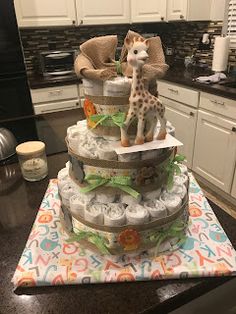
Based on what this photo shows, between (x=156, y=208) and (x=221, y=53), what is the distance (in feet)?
7.10

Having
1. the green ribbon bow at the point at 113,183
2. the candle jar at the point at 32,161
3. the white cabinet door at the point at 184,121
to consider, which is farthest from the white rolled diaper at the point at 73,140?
the white cabinet door at the point at 184,121

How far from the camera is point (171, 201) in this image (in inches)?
30.8

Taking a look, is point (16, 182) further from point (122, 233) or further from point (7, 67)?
point (7, 67)

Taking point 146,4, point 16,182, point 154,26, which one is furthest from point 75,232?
point 154,26

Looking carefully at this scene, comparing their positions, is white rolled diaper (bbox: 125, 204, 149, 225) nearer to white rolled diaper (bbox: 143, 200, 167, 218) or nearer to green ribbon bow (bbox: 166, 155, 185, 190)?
white rolled diaper (bbox: 143, 200, 167, 218)

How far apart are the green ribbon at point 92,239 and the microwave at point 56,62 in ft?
8.10

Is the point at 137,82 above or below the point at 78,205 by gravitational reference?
above

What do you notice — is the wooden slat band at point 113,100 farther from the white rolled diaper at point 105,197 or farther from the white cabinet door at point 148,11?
the white cabinet door at point 148,11

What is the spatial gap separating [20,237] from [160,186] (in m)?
0.48

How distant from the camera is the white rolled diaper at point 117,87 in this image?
2.30ft

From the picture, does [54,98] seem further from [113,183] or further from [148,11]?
[113,183]

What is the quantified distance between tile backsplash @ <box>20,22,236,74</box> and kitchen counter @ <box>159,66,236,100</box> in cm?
24

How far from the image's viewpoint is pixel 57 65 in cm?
292

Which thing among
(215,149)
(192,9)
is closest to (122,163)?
(215,149)
